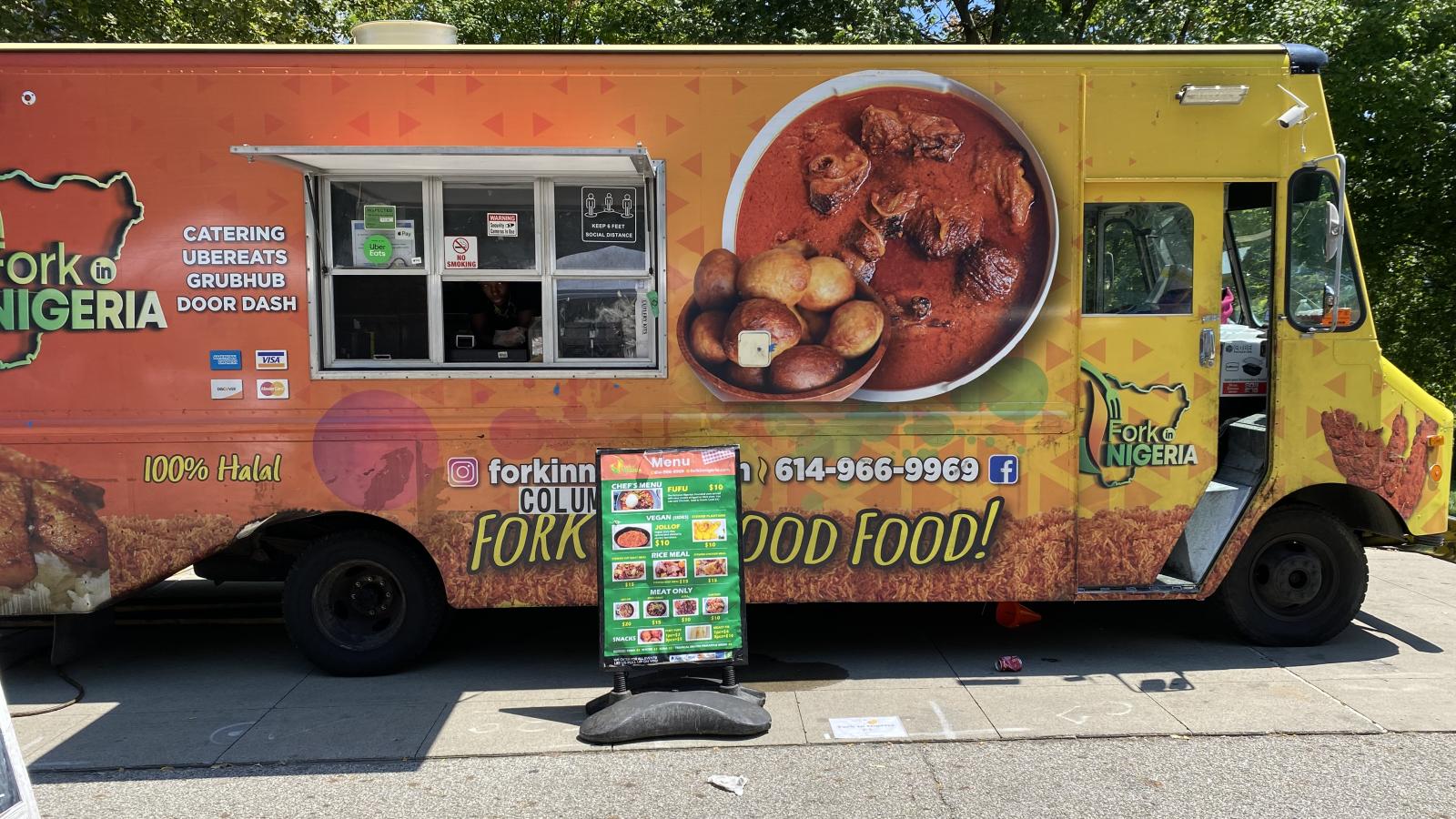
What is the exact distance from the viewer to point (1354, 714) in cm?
488

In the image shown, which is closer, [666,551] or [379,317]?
[666,551]

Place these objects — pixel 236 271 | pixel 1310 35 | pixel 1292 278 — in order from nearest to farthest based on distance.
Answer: pixel 236 271 → pixel 1292 278 → pixel 1310 35

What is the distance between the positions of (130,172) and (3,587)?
2277mm

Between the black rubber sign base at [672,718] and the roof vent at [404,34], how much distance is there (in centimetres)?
372

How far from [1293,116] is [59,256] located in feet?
21.5

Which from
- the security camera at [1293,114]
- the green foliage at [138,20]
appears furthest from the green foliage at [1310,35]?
the security camera at [1293,114]

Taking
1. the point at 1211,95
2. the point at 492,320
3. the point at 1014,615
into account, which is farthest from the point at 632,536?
the point at 1211,95

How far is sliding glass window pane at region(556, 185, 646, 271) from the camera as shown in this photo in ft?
17.6

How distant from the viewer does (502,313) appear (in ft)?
17.7

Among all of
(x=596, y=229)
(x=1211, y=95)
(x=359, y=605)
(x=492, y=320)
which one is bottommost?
(x=359, y=605)

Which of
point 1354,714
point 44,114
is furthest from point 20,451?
point 1354,714

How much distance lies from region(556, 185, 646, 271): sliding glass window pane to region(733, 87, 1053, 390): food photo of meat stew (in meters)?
0.68

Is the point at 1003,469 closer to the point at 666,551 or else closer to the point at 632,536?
the point at 666,551

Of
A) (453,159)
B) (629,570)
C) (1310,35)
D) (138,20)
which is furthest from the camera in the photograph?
(138,20)
